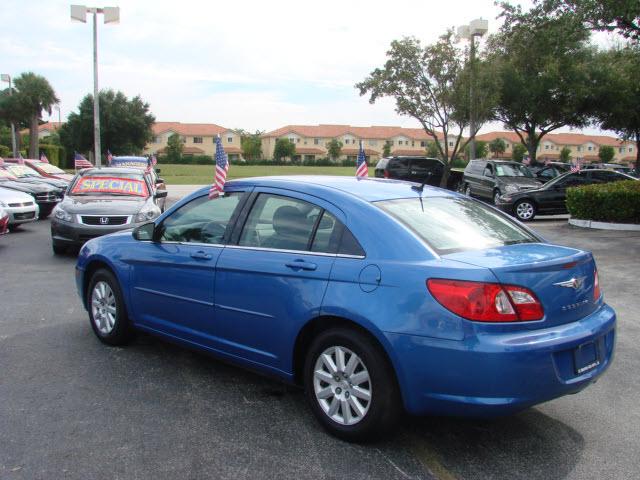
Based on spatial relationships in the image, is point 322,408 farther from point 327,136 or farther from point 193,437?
point 327,136

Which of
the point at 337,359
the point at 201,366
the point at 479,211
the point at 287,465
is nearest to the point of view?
the point at 287,465

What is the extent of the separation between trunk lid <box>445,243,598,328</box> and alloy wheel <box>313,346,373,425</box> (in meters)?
0.85

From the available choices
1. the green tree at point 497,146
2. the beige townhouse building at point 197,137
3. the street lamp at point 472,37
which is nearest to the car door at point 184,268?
the street lamp at point 472,37

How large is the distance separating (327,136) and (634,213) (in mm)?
113217

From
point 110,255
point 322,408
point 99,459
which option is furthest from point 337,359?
point 110,255

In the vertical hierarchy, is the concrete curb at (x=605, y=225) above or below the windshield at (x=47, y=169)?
below

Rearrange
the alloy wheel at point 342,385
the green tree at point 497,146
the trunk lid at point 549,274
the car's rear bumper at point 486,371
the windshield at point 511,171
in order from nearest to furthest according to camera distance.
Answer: the car's rear bumper at point 486,371
the trunk lid at point 549,274
the alloy wheel at point 342,385
the windshield at point 511,171
the green tree at point 497,146

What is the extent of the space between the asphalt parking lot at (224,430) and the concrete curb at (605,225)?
32.0 ft

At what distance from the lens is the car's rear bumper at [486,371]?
3.19 metres

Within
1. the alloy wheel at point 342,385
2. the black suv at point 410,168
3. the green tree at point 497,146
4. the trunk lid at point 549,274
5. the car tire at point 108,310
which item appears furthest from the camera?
the green tree at point 497,146

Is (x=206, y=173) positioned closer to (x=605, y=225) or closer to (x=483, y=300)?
A: (x=605, y=225)

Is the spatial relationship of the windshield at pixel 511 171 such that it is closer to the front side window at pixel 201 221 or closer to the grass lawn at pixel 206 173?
the grass lawn at pixel 206 173

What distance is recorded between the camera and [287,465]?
3412 mm

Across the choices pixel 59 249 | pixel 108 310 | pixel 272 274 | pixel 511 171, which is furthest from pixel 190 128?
pixel 272 274
